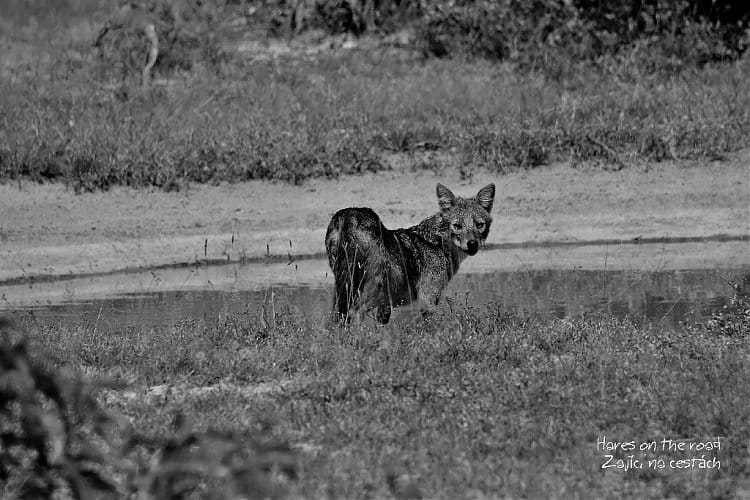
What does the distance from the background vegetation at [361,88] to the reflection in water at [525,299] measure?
8.92 ft

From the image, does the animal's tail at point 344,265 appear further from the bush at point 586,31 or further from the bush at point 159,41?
the bush at point 586,31

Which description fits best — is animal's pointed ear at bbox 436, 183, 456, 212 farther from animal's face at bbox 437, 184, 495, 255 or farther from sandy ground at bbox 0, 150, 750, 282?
sandy ground at bbox 0, 150, 750, 282

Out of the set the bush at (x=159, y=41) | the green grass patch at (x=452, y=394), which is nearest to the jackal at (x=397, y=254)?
the green grass patch at (x=452, y=394)

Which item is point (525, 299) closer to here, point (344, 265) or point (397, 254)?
point (397, 254)

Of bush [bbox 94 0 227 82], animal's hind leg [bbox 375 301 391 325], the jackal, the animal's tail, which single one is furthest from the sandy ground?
bush [bbox 94 0 227 82]

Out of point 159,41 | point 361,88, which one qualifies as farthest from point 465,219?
point 159,41

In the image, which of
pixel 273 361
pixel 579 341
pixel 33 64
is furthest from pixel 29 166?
pixel 579 341

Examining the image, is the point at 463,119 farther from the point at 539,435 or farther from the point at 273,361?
the point at 539,435

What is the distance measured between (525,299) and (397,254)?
1939 millimetres

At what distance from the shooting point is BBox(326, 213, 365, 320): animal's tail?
802 cm

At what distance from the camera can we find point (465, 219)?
30.8ft

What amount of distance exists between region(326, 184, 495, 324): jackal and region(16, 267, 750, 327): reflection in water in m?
0.38

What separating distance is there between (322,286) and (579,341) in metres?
3.52

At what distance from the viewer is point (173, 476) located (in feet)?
12.1
